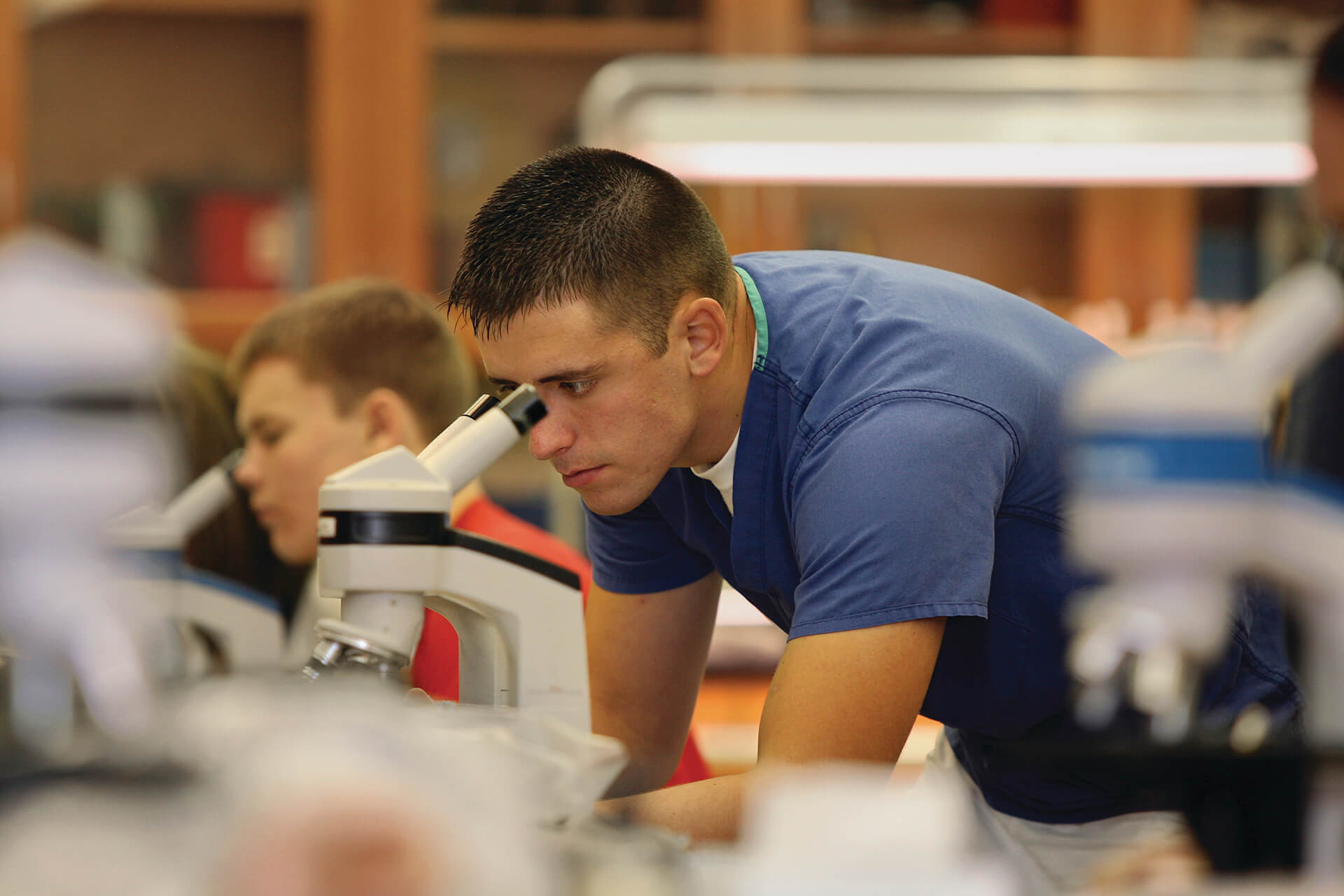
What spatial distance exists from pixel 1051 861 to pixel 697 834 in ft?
1.93

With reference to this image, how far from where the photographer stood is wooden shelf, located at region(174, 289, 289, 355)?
3.12m

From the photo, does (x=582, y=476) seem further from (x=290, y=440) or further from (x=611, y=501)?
(x=290, y=440)

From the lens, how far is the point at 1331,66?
62.4 inches

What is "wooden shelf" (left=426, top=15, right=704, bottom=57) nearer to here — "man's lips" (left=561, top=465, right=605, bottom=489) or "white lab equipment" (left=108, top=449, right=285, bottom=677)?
"white lab equipment" (left=108, top=449, right=285, bottom=677)

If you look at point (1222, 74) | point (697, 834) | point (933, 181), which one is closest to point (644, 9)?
point (933, 181)

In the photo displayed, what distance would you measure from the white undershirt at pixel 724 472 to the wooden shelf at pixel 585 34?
84.0 inches

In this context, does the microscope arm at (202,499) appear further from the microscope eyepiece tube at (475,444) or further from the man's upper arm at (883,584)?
the man's upper arm at (883,584)

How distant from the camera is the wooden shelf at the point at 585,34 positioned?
3230 mm

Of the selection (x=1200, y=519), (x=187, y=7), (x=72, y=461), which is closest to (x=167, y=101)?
(x=187, y=7)

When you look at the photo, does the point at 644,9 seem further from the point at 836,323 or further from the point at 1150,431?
the point at 1150,431

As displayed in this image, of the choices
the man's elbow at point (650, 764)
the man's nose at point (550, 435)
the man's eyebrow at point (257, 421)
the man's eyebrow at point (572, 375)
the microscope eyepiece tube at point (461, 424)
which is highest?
the man's eyebrow at point (572, 375)

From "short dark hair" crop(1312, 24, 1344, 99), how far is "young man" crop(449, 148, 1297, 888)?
0.56 meters

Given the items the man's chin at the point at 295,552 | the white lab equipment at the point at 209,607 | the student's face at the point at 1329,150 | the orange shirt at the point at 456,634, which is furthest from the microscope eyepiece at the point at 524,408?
the student's face at the point at 1329,150

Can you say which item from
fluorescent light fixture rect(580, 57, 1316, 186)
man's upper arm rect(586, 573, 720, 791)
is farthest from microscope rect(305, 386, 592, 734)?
fluorescent light fixture rect(580, 57, 1316, 186)
